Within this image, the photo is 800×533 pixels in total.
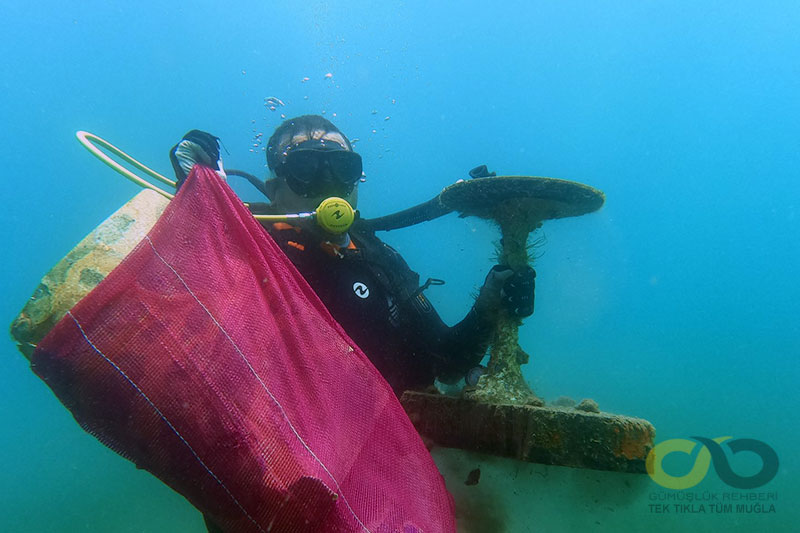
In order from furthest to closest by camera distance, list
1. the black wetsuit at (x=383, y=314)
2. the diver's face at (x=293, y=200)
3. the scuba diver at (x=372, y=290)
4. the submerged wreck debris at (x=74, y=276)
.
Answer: the diver's face at (x=293, y=200)
the black wetsuit at (x=383, y=314)
the scuba diver at (x=372, y=290)
the submerged wreck debris at (x=74, y=276)

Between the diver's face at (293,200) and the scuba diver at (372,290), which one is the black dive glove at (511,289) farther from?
the diver's face at (293,200)

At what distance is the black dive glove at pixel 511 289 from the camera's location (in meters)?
3.31

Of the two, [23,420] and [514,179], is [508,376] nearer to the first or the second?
[514,179]

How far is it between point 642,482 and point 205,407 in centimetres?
291

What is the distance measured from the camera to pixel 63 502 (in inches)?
909

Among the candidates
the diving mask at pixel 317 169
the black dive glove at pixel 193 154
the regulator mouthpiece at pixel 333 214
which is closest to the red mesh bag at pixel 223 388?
the black dive glove at pixel 193 154

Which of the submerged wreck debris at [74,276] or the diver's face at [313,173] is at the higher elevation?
the diver's face at [313,173]

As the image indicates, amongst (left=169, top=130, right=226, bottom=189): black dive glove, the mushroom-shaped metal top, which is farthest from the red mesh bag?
the mushroom-shaped metal top

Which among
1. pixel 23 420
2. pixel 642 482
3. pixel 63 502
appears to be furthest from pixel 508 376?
pixel 23 420

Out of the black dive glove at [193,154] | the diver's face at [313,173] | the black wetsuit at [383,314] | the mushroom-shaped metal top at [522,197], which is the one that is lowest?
the black wetsuit at [383,314]

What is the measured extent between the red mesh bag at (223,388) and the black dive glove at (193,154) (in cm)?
36

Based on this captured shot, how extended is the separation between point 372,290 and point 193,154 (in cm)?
202

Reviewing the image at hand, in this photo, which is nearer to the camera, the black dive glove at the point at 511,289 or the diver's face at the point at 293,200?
the black dive glove at the point at 511,289

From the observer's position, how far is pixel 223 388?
160 centimetres
